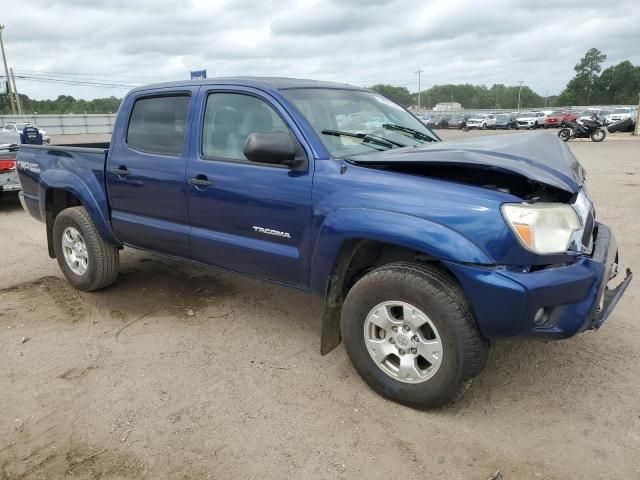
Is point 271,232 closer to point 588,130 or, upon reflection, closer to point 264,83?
point 264,83

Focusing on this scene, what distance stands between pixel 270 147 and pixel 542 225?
60.0 inches

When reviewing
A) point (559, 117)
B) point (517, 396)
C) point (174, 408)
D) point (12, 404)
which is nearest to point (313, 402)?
point (174, 408)

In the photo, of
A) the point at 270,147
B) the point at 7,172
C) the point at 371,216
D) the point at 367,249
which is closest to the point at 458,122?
the point at 7,172

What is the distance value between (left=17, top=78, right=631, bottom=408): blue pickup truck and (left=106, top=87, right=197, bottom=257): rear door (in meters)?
0.01

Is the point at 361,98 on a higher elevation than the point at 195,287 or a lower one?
higher

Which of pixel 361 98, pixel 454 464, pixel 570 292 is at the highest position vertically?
pixel 361 98

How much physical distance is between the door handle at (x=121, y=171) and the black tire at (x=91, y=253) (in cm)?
66

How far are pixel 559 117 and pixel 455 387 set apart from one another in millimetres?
41643

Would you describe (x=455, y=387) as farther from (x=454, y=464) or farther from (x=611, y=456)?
(x=611, y=456)

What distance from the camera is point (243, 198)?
3406mm

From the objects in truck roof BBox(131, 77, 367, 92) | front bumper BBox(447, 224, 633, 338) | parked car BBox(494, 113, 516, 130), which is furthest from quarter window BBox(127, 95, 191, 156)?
parked car BBox(494, 113, 516, 130)

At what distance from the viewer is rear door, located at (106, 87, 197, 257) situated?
12.6 ft

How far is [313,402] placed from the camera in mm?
3064

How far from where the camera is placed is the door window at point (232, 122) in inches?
137
